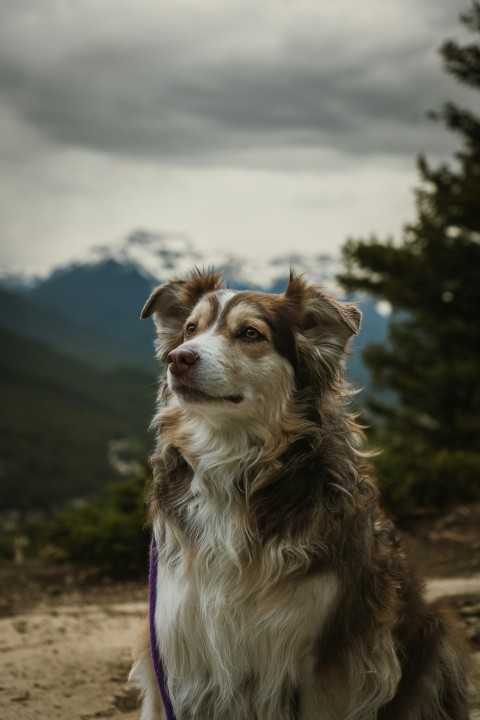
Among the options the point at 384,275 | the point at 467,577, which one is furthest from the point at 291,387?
the point at 384,275

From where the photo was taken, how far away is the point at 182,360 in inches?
153

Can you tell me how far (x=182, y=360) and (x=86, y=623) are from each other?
3585 mm

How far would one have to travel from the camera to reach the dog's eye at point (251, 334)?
412 centimetres

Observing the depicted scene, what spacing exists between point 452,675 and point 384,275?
13.0 meters

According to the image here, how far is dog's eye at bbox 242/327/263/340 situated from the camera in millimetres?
4117

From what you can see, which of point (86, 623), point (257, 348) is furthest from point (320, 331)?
point (86, 623)

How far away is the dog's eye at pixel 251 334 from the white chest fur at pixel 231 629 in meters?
0.88

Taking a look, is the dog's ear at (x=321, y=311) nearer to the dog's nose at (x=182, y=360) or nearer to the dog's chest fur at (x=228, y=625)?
the dog's nose at (x=182, y=360)

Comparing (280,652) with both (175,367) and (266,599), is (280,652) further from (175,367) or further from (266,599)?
(175,367)

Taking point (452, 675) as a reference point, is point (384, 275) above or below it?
above

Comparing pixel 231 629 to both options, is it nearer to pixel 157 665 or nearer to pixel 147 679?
pixel 157 665

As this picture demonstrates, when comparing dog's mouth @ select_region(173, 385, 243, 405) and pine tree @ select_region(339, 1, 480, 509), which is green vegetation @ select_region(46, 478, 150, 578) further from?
pine tree @ select_region(339, 1, 480, 509)

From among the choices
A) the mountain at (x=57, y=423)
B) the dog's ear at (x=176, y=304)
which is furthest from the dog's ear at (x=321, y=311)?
the mountain at (x=57, y=423)

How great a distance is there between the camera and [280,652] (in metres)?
3.71
